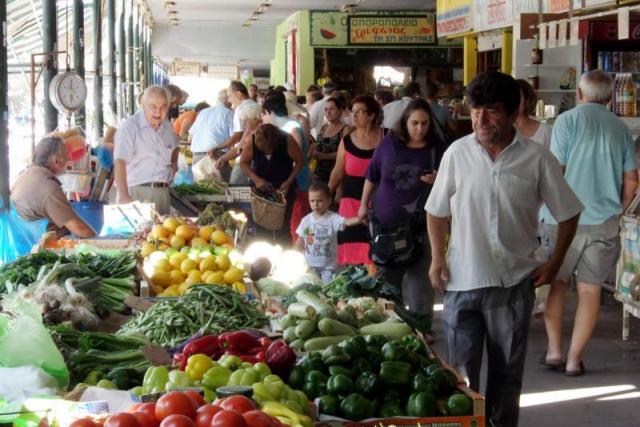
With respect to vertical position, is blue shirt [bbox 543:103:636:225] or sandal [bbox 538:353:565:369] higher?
blue shirt [bbox 543:103:636:225]

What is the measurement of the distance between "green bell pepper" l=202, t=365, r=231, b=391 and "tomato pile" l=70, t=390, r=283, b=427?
804 mm

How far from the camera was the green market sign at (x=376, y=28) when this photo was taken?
26906mm

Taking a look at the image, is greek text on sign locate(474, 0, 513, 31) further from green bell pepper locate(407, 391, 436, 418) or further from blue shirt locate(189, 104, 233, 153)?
green bell pepper locate(407, 391, 436, 418)

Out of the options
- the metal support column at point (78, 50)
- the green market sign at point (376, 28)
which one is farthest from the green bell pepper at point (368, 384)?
the green market sign at point (376, 28)

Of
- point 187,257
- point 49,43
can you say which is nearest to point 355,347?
point 187,257

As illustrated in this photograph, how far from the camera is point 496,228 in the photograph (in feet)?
15.7

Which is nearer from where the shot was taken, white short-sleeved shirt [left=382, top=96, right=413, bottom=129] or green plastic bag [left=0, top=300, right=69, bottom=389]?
green plastic bag [left=0, top=300, right=69, bottom=389]

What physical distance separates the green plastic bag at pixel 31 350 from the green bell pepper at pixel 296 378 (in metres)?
0.88

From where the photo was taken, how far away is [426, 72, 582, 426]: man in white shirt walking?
15.6 feet

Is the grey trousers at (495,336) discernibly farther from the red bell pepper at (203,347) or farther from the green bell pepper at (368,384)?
the red bell pepper at (203,347)

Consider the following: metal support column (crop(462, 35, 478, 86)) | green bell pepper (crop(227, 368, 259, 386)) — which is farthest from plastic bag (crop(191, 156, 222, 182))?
metal support column (crop(462, 35, 478, 86))

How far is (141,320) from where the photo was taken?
5.28 metres

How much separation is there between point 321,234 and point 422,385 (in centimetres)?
425

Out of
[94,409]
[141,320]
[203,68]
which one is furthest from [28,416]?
[203,68]
